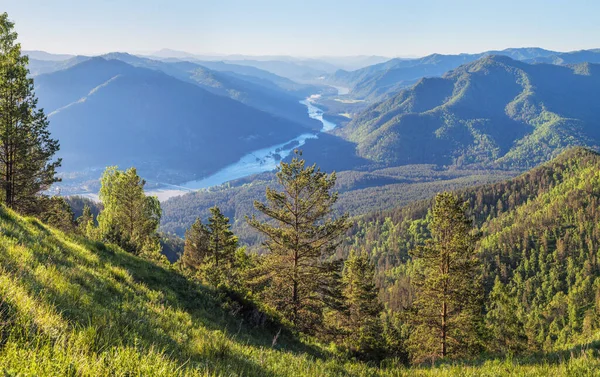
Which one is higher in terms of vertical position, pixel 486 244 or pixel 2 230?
pixel 2 230

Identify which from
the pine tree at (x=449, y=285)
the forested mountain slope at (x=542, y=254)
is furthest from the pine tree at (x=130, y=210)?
the forested mountain slope at (x=542, y=254)

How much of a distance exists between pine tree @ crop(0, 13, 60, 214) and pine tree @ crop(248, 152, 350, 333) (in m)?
18.9

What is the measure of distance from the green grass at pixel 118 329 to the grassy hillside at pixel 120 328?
0.02 meters

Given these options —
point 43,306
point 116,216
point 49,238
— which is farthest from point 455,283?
point 116,216

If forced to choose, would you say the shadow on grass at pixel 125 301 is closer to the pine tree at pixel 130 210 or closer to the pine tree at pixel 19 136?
the pine tree at pixel 19 136

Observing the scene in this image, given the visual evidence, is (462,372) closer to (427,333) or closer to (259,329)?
(259,329)

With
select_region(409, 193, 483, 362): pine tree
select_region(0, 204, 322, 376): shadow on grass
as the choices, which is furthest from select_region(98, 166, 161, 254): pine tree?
select_region(409, 193, 483, 362): pine tree

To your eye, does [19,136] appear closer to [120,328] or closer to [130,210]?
[130,210]

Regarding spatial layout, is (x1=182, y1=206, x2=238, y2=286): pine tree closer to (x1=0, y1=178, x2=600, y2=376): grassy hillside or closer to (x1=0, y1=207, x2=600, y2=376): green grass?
(x1=0, y1=178, x2=600, y2=376): grassy hillside

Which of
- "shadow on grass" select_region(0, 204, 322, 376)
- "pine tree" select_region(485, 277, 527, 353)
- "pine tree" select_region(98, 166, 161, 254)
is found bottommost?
"pine tree" select_region(485, 277, 527, 353)

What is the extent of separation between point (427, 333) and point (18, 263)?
2904cm

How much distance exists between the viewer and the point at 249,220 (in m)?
24.8

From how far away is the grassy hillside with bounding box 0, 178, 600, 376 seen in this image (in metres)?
3.34

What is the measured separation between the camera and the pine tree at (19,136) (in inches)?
966
